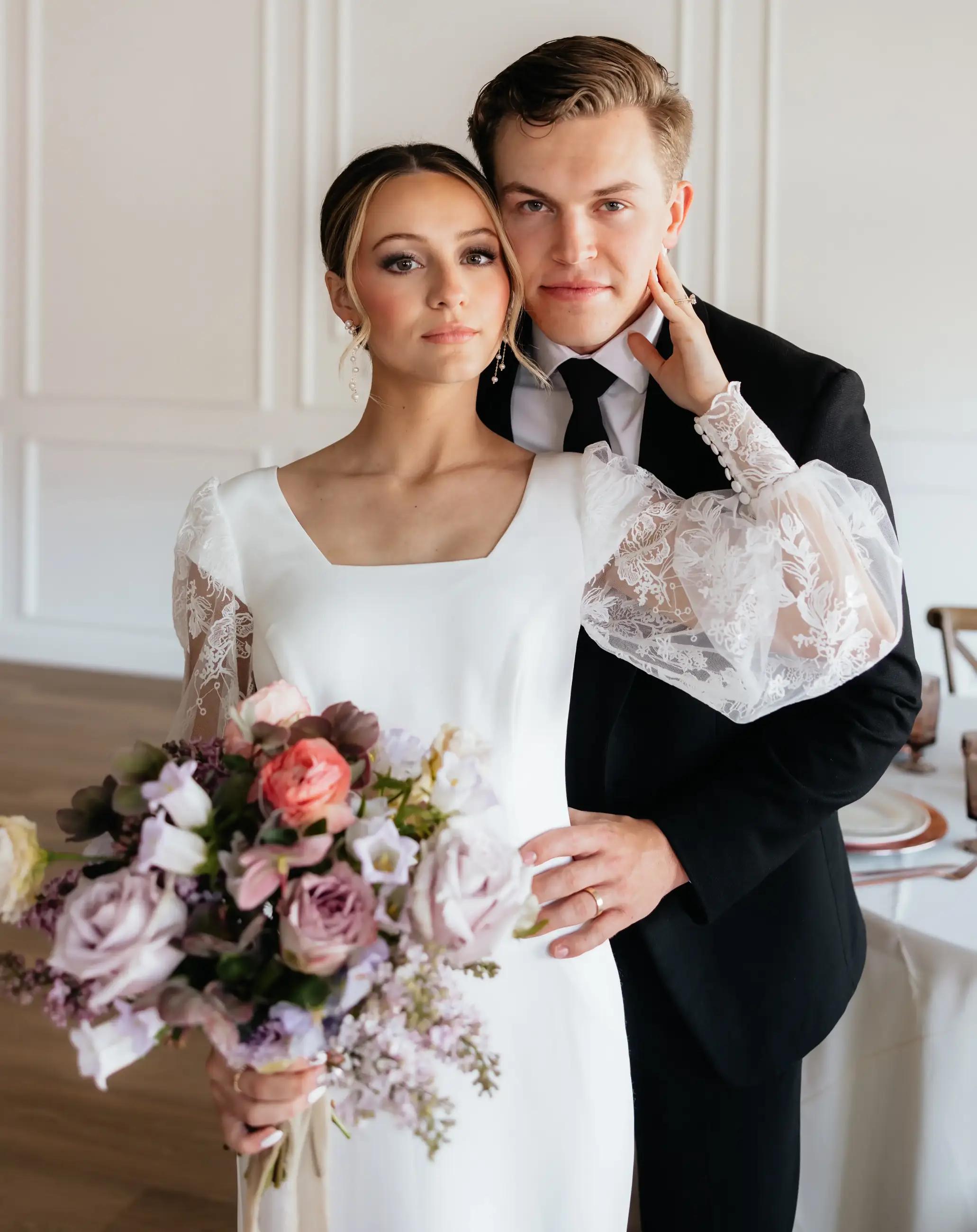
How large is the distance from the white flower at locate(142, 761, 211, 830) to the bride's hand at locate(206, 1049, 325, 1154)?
0.69 ft

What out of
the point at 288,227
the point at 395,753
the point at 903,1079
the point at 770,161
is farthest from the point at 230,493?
the point at 288,227

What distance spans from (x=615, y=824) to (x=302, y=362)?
14.3ft

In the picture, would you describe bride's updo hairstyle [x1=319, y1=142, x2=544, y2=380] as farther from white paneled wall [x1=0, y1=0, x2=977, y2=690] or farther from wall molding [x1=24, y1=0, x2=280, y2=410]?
wall molding [x1=24, y1=0, x2=280, y2=410]

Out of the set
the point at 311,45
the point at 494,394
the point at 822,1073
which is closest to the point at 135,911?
the point at 494,394

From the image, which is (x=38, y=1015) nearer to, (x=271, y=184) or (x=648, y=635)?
(x=648, y=635)

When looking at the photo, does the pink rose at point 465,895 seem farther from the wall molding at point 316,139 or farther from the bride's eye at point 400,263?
the wall molding at point 316,139

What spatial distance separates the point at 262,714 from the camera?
991 mm

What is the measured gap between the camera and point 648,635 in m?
1.39

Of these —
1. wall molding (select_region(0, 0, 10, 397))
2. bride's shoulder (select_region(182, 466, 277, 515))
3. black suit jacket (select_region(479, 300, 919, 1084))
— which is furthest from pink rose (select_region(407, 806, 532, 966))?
wall molding (select_region(0, 0, 10, 397))

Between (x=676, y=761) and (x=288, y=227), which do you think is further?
(x=288, y=227)

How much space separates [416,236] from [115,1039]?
0.89 meters

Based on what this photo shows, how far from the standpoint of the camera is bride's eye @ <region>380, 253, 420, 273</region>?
1.38 meters

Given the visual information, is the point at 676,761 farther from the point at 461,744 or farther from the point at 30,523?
the point at 30,523

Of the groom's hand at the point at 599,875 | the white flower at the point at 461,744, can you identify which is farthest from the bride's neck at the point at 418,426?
the white flower at the point at 461,744
